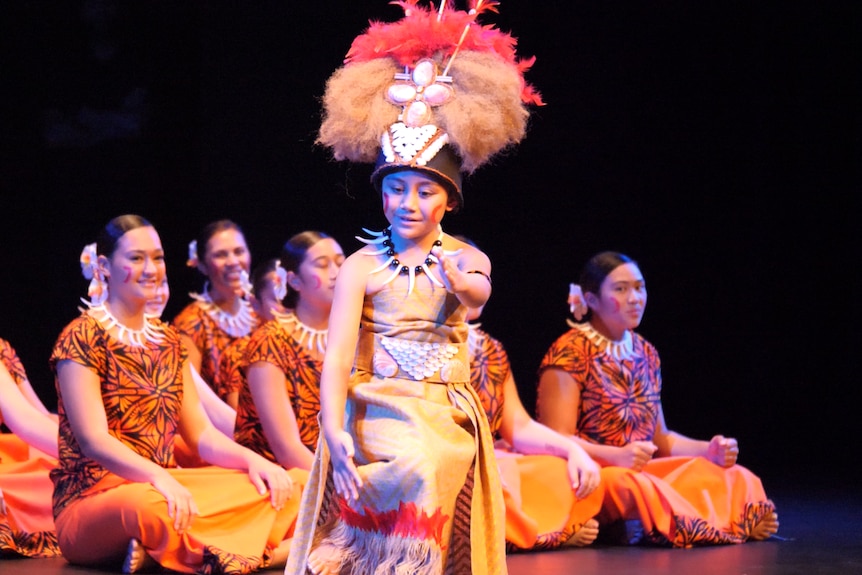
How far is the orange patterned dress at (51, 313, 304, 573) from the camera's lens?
3.92 meters

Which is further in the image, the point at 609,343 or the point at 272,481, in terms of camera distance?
the point at 609,343

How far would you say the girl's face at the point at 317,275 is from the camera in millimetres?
4738

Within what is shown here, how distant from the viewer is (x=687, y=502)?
4.90m

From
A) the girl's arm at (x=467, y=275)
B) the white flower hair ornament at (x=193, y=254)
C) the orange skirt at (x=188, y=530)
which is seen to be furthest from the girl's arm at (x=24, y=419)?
the girl's arm at (x=467, y=275)

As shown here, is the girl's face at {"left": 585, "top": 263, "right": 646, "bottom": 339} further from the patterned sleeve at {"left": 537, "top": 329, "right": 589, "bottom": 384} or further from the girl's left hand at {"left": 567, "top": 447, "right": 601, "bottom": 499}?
the girl's left hand at {"left": 567, "top": 447, "right": 601, "bottom": 499}

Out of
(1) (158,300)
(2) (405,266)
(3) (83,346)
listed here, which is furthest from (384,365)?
(1) (158,300)

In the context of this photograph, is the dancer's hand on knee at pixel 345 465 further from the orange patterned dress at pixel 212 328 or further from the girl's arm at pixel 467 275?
the orange patterned dress at pixel 212 328

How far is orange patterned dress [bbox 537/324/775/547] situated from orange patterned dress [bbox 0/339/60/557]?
1.95 metres

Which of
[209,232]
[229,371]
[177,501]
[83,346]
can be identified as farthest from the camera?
[209,232]

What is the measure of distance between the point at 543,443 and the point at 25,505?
75.2 inches

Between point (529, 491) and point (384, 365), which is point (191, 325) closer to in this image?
point (529, 491)

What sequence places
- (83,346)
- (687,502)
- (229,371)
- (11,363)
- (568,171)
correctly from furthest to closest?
1. (568,171)
2. (229,371)
3. (687,502)
4. (11,363)
5. (83,346)

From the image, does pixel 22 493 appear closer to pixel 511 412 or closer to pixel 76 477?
pixel 76 477

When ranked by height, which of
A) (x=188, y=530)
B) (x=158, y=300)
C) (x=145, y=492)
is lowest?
(x=188, y=530)
